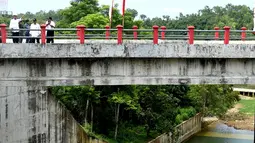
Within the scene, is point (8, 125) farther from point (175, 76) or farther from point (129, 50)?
point (175, 76)

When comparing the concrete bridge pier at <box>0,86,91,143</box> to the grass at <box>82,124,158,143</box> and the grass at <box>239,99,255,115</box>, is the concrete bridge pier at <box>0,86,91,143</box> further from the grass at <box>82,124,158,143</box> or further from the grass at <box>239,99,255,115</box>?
the grass at <box>239,99,255,115</box>

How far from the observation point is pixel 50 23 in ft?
53.2

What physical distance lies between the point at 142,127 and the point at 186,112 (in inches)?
286

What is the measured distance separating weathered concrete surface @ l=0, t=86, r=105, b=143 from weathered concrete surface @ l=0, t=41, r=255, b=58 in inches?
49.2

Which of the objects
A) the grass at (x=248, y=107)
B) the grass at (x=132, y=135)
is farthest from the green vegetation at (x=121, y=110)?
the grass at (x=248, y=107)

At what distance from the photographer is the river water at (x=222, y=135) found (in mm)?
31152

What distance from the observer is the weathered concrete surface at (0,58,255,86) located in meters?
14.4

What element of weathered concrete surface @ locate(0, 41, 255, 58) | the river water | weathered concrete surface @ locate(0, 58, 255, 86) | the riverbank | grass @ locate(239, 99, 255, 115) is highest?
weathered concrete surface @ locate(0, 41, 255, 58)

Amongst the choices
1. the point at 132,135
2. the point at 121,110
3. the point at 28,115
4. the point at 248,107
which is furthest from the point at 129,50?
the point at 248,107

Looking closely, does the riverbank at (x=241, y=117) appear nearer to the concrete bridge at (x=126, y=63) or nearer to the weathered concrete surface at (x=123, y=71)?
the weathered concrete surface at (x=123, y=71)

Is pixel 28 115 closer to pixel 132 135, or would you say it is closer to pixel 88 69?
pixel 88 69

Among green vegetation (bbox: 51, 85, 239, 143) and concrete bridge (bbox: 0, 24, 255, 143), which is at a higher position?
concrete bridge (bbox: 0, 24, 255, 143)

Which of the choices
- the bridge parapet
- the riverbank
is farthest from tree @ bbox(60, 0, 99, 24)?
the bridge parapet

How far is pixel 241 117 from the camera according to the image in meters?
39.9
